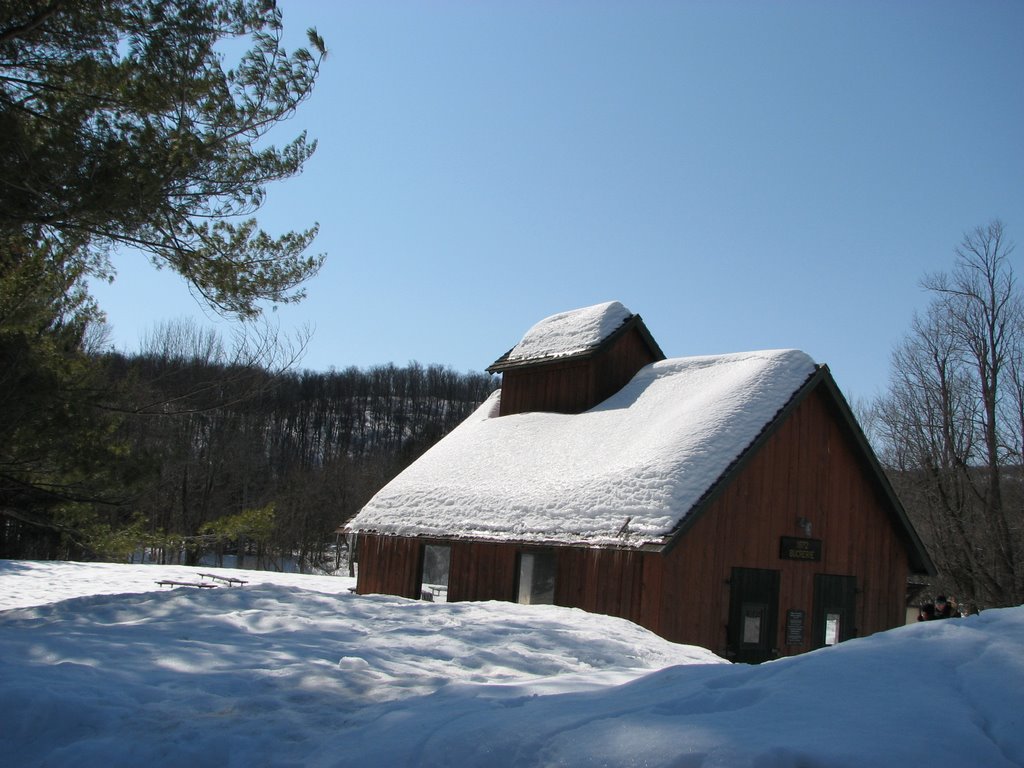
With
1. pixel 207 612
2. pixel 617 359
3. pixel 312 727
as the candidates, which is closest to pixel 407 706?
pixel 312 727

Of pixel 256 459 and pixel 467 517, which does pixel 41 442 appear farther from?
pixel 256 459

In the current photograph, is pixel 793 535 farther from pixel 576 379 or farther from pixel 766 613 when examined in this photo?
pixel 576 379

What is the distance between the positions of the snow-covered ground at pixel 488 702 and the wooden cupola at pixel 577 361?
12.5 m

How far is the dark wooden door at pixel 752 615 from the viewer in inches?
583

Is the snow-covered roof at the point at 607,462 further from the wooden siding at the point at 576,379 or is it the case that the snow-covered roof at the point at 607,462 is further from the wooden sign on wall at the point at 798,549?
the wooden sign on wall at the point at 798,549

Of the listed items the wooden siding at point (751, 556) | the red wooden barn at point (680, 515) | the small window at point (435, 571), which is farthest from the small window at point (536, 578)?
the small window at point (435, 571)

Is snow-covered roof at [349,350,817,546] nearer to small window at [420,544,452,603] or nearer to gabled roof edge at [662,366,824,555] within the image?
gabled roof edge at [662,366,824,555]

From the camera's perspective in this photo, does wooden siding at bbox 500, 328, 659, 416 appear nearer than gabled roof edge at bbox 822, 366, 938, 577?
No

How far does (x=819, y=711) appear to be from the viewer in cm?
391

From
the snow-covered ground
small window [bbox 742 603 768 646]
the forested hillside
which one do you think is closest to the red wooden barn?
small window [bbox 742 603 768 646]

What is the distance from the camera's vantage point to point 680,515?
44.8 ft

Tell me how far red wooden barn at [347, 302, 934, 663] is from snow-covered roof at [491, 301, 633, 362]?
379mm

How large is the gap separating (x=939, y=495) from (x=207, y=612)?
31.7m

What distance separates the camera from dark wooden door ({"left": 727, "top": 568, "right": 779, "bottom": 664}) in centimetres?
1482
